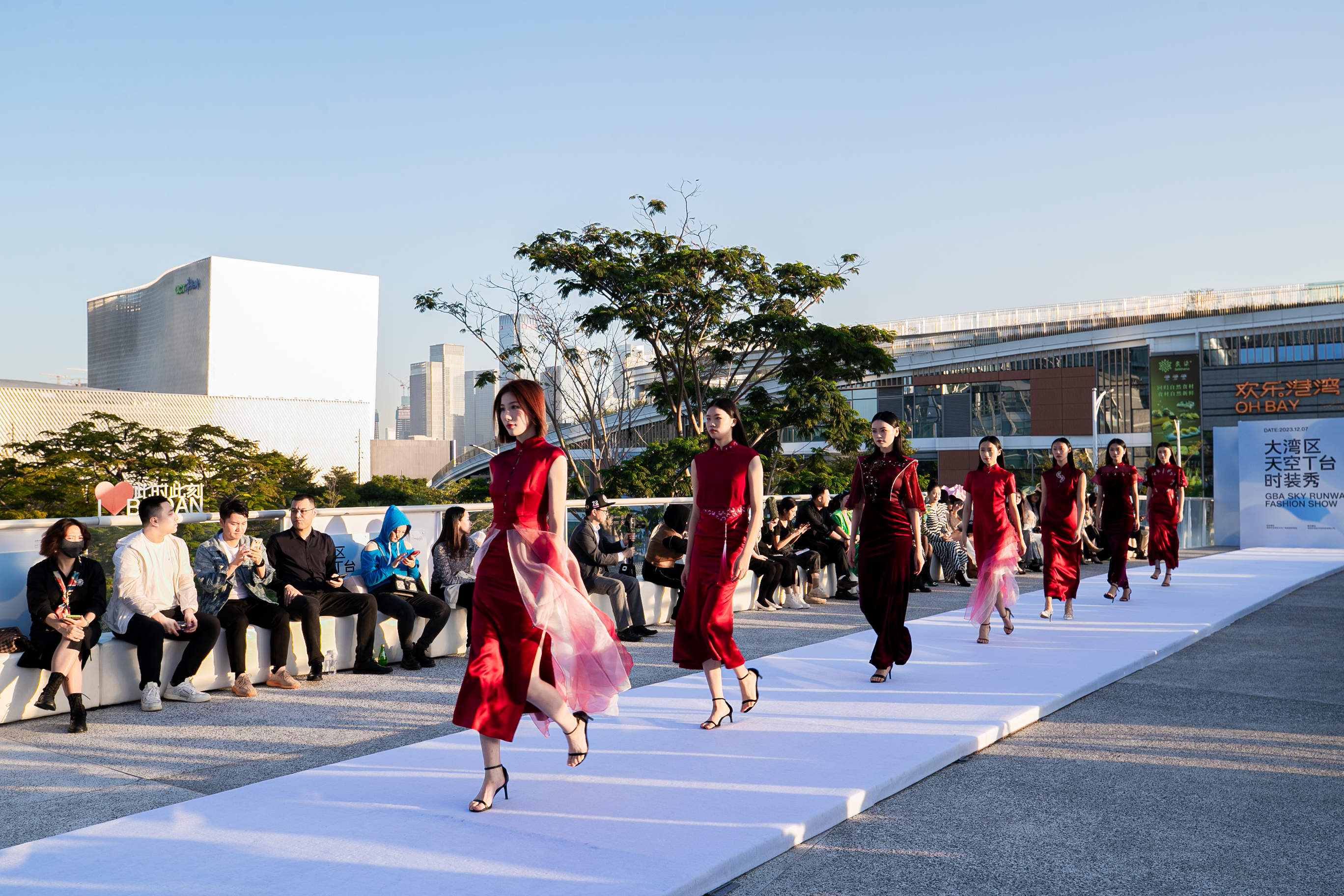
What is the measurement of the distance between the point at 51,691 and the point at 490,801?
3.35 metres

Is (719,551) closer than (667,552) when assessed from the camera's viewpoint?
Yes

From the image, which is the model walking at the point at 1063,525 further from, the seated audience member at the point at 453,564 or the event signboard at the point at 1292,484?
the event signboard at the point at 1292,484

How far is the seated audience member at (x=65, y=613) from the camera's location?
19.5 feet

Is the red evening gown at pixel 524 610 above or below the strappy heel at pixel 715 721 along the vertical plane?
above

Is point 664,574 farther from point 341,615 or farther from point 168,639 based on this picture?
point 168,639

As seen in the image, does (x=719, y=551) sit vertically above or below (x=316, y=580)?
above

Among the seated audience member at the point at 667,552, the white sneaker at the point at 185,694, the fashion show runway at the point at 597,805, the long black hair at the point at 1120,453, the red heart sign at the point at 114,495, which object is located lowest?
the white sneaker at the point at 185,694

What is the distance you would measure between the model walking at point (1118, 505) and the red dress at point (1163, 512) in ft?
4.46

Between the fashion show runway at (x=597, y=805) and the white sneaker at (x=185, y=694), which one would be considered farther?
the white sneaker at (x=185, y=694)

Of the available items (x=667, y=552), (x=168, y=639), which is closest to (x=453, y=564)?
(x=168, y=639)

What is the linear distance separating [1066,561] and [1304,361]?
56121 millimetres

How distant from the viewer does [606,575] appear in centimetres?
952

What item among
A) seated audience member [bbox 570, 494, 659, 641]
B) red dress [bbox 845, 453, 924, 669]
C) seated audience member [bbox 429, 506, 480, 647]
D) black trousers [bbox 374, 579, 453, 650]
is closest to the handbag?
black trousers [bbox 374, 579, 453, 650]

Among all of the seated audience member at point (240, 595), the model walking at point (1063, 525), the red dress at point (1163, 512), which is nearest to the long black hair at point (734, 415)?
the seated audience member at point (240, 595)
